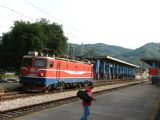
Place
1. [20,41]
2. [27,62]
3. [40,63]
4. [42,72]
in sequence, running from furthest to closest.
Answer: [20,41] → [27,62] → [40,63] → [42,72]

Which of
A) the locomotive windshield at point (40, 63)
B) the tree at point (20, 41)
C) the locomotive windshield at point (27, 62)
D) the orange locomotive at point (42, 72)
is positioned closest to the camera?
the orange locomotive at point (42, 72)

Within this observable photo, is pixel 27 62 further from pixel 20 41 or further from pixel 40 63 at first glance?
pixel 20 41

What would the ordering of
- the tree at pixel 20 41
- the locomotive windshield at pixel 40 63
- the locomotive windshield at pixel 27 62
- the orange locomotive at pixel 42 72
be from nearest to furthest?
the orange locomotive at pixel 42 72, the locomotive windshield at pixel 40 63, the locomotive windshield at pixel 27 62, the tree at pixel 20 41

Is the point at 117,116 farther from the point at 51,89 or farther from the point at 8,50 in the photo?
the point at 8,50

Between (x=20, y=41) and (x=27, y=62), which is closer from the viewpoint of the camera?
(x=27, y=62)

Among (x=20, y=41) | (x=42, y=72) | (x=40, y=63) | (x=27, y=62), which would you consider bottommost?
(x=42, y=72)

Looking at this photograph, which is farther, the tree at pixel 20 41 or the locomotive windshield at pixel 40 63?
the tree at pixel 20 41

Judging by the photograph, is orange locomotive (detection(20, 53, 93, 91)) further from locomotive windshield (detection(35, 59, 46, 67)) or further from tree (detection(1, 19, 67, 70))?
tree (detection(1, 19, 67, 70))

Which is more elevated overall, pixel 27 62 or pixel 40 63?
pixel 27 62

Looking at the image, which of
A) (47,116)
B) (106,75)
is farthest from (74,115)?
(106,75)

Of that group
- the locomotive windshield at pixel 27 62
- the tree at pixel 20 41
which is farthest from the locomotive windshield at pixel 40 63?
the tree at pixel 20 41

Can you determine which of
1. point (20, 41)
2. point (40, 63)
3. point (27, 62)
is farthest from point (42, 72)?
point (20, 41)

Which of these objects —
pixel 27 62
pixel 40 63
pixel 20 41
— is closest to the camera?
pixel 40 63

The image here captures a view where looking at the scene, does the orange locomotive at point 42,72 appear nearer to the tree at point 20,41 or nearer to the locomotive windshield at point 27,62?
the locomotive windshield at point 27,62
